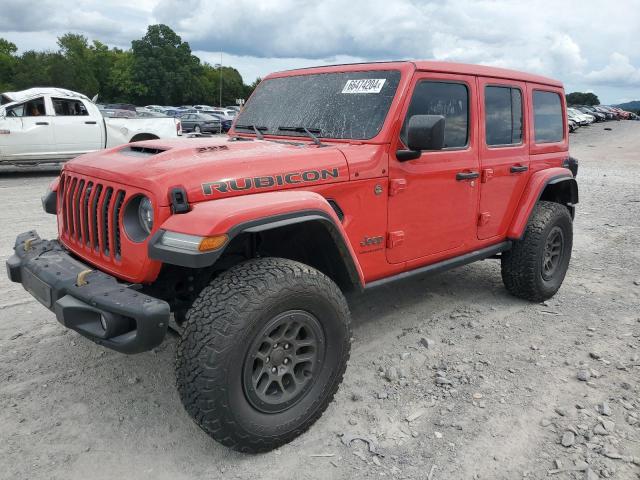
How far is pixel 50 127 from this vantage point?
11.1 m

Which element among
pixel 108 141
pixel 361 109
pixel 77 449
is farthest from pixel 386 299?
pixel 108 141

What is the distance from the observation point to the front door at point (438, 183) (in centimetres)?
338

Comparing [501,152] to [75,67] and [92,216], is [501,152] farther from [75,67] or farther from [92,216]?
[75,67]

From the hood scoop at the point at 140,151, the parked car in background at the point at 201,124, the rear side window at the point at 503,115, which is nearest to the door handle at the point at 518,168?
the rear side window at the point at 503,115

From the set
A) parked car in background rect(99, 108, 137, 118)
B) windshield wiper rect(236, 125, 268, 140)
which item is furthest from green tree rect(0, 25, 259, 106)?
windshield wiper rect(236, 125, 268, 140)

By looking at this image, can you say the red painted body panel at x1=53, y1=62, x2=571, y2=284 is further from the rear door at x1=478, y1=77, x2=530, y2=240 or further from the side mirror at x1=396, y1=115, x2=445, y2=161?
the side mirror at x1=396, y1=115, x2=445, y2=161

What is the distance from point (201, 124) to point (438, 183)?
85.2ft

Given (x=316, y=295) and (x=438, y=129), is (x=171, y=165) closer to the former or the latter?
(x=316, y=295)

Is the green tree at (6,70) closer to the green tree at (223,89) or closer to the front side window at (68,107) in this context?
the green tree at (223,89)

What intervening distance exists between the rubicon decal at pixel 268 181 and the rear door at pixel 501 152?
1.53m

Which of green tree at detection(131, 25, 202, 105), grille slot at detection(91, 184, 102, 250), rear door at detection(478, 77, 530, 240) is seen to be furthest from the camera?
green tree at detection(131, 25, 202, 105)

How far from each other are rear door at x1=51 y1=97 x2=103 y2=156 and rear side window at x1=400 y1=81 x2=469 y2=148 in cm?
972

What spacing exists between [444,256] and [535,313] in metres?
1.20

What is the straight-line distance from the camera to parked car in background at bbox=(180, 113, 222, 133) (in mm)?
27891
